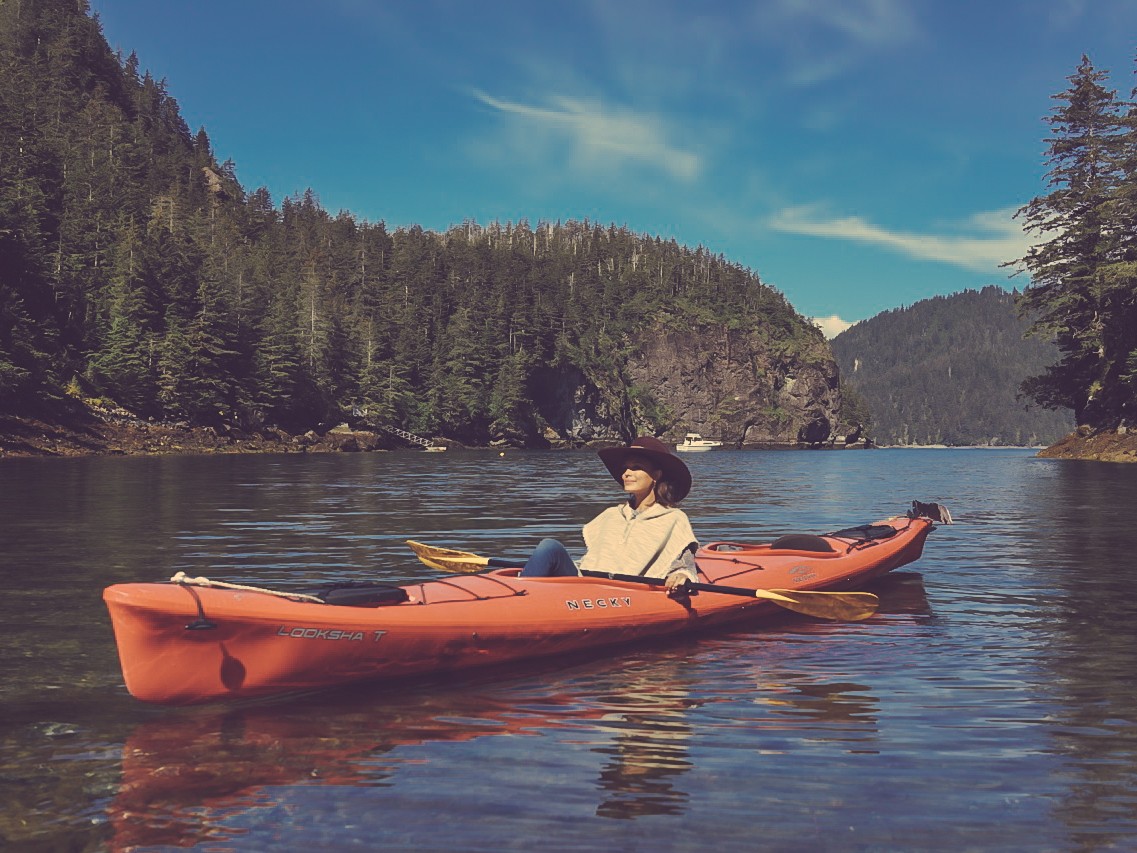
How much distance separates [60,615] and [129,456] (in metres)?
49.2

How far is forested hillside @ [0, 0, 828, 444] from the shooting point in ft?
216

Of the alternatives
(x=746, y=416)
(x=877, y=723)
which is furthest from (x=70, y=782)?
(x=746, y=416)

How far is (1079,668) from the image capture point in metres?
7.80

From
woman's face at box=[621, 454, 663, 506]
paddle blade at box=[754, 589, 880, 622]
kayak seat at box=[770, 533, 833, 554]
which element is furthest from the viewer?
kayak seat at box=[770, 533, 833, 554]

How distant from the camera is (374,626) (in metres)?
6.78

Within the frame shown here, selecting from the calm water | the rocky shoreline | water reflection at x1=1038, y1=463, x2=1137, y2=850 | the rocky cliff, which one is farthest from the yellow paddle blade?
the rocky cliff

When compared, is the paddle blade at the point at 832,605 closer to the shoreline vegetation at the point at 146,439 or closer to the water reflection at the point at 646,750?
the water reflection at the point at 646,750

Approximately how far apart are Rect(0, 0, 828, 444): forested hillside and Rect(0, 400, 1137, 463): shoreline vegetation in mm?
1635

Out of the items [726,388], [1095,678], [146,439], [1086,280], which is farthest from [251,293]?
[726,388]

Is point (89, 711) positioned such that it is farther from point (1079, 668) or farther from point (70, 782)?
point (1079, 668)

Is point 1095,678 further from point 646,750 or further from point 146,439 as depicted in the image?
point 146,439

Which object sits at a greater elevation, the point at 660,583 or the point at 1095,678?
the point at 660,583

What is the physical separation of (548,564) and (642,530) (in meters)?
0.94

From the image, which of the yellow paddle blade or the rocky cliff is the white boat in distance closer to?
the rocky cliff
